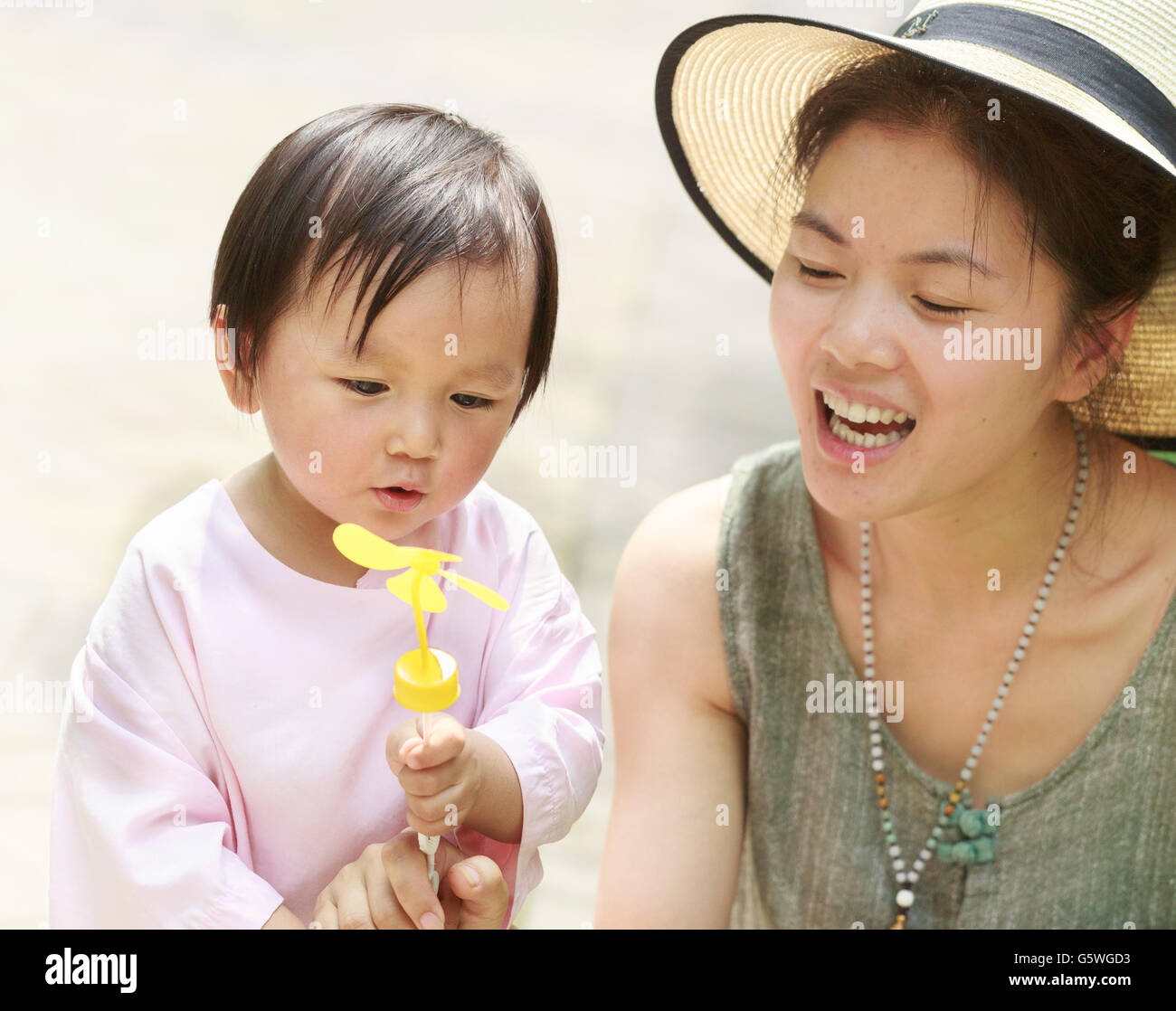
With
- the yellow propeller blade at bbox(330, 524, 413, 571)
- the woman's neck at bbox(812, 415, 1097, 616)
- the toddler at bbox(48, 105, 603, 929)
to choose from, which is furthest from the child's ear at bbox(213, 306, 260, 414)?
the woman's neck at bbox(812, 415, 1097, 616)

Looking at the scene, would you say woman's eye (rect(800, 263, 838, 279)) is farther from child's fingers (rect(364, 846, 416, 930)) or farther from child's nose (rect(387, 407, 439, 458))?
child's fingers (rect(364, 846, 416, 930))

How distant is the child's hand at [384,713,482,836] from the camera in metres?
1.17

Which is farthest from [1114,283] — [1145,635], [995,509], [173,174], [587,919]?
[173,174]

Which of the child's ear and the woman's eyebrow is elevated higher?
the woman's eyebrow

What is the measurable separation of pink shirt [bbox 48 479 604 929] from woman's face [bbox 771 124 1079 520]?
0.40m

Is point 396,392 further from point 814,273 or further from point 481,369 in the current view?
point 814,273

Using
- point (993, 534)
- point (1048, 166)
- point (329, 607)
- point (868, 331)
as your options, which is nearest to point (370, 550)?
point (329, 607)

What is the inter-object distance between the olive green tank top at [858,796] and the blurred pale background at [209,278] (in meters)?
0.62

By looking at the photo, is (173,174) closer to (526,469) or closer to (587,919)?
(526,469)

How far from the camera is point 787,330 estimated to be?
155 cm

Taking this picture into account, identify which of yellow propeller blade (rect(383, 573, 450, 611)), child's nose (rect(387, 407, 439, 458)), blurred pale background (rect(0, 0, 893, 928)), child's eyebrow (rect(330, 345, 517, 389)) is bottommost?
yellow propeller blade (rect(383, 573, 450, 611))

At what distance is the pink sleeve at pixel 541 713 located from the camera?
131 cm

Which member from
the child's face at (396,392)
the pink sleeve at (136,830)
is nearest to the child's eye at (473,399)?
the child's face at (396,392)

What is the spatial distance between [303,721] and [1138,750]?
1039 millimetres
